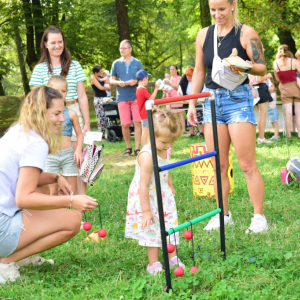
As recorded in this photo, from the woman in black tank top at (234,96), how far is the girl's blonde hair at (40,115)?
1295 mm

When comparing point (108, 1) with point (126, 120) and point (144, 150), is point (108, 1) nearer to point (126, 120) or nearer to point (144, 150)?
point (126, 120)

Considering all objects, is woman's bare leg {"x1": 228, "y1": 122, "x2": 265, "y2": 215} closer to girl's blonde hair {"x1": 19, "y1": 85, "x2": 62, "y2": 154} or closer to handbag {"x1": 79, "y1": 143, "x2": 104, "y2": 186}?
handbag {"x1": 79, "y1": 143, "x2": 104, "y2": 186}

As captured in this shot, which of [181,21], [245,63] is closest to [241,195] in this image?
[245,63]

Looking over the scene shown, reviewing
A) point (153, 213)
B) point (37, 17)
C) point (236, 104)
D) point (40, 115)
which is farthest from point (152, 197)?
point (37, 17)

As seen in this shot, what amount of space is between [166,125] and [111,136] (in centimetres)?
828

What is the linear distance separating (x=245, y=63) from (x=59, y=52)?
6.33ft

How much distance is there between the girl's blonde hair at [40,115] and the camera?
2.88 metres

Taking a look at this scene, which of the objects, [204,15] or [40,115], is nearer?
[40,115]

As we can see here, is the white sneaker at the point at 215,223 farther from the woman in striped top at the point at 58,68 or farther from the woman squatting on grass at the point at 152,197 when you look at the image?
the woman in striped top at the point at 58,68

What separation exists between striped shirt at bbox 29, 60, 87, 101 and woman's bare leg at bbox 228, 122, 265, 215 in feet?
5.51

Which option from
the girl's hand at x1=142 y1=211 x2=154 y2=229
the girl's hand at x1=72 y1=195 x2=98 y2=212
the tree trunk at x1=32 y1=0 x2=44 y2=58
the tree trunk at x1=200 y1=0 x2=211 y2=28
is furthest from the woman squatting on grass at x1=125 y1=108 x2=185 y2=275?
the tree trunk at x1=32 y1=0 x2=44 y2=58

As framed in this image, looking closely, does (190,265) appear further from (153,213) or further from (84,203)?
(84,203)

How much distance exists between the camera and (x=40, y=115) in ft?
9.46

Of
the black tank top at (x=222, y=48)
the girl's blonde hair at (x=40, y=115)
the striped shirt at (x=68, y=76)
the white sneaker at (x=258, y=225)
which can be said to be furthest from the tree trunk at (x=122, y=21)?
the girl's blonde hair at (x=40, y=115)
